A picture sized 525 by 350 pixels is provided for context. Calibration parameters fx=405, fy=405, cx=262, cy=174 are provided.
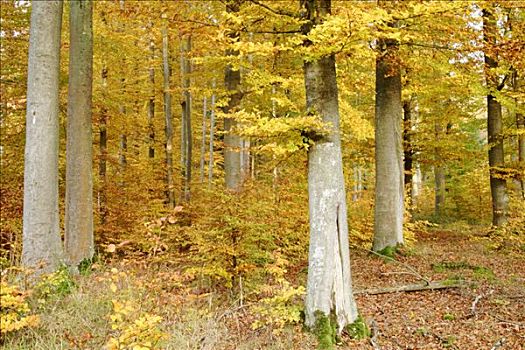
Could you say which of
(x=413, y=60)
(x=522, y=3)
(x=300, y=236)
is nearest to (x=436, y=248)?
(x=300, y=236)

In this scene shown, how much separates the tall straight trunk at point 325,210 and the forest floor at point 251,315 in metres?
0.41

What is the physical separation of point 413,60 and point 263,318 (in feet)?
18.4

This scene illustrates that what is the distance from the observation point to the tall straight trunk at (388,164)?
30.8 ft

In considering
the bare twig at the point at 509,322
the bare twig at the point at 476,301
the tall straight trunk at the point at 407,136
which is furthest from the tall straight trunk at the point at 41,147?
the tall straight trunk at the point at 407,136

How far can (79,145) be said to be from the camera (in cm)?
741

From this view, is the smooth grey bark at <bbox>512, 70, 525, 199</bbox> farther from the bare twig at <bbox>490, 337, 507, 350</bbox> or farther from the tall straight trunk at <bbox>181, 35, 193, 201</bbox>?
the tall straight trunk at <bbox>181, 35, 193, 201</bbox>

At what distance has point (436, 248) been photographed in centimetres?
1071

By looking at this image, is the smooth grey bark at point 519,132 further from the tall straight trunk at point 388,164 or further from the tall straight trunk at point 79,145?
the tall straight trunk at point 79,145

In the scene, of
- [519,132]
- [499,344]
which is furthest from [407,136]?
[499,344]

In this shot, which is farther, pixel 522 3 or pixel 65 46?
pixel 65 46

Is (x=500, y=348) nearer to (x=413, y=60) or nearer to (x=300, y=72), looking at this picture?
(x=413, y=60)

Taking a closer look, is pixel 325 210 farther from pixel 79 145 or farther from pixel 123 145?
pixel 123 145

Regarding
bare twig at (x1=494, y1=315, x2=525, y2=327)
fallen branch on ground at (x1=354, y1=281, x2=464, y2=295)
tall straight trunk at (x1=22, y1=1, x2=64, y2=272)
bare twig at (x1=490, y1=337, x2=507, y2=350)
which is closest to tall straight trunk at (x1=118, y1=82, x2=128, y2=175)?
tall straight trunk at (x1=22, y1=1, x2=64, y2=272)

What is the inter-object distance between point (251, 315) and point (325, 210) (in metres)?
1.83
